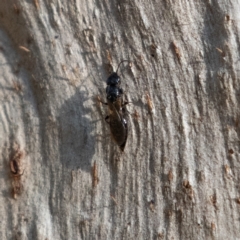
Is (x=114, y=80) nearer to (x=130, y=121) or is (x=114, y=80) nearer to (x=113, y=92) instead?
(x=113, y=92)

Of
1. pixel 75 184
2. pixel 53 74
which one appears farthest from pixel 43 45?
pixel 75 184

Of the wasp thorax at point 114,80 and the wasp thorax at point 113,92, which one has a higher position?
the wasp thorax at point 114,80

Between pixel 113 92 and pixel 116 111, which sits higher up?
pixel 113 92

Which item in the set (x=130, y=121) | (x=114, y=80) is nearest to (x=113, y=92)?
(x=114, y=80)

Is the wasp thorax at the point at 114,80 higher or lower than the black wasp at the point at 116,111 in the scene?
higher
